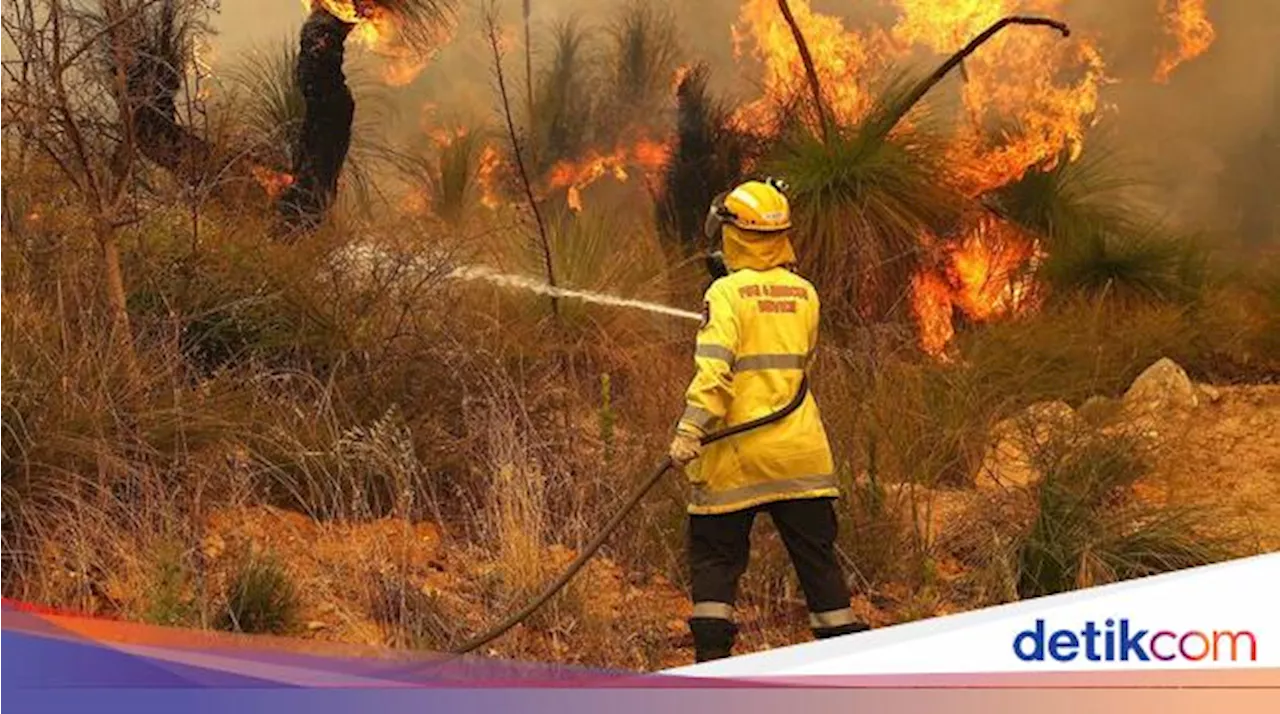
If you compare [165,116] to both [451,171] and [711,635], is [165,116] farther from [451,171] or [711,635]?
[711,635]

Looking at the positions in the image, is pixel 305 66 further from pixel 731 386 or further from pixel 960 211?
pixel 731 386

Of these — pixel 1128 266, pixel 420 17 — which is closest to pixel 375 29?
pixel 420 17

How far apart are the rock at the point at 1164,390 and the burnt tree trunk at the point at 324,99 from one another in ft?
16.3

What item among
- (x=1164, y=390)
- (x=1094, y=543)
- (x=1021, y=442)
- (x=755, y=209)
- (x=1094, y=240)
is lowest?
(x=1094, y=543)

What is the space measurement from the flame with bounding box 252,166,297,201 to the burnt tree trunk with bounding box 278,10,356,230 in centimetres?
41

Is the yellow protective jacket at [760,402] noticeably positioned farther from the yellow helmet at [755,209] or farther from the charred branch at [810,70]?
the charred branch at [810,70]

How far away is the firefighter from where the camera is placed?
5043 millimetres

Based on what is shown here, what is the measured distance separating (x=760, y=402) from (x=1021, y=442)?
8.14ft

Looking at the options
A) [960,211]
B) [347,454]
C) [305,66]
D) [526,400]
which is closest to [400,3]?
[305,66]

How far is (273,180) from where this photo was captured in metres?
10.7

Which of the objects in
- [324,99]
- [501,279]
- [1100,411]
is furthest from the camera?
[324,99]

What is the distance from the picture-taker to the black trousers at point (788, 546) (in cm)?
513

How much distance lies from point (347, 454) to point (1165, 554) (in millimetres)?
3004

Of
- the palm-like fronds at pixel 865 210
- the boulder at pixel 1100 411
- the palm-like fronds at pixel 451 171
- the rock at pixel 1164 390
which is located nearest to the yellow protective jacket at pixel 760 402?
the boulder at pixel 1100 411
